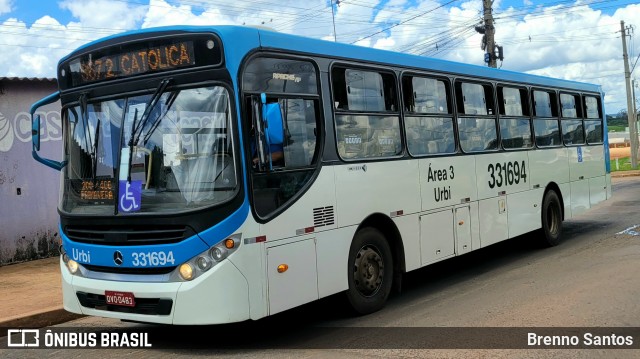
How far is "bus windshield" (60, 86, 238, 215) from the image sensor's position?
5.28 meters

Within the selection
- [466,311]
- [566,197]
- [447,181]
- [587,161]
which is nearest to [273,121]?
[466,311]

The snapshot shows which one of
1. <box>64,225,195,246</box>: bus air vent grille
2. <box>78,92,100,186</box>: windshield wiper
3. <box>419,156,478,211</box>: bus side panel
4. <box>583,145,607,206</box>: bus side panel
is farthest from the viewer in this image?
<box>583,145,607,206</box>: bus side panel

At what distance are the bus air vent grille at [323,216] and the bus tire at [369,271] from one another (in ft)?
1.56

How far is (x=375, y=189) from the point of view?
6844mm

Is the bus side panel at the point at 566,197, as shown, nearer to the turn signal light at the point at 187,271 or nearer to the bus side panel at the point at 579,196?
the bus side panel at the point at 579,196

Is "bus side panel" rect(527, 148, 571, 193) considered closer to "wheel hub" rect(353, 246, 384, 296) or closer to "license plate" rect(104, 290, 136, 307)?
"wheel hub" rect(353, 246, 384, 296)

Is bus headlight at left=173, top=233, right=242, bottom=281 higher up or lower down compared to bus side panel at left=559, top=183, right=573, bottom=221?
higher up

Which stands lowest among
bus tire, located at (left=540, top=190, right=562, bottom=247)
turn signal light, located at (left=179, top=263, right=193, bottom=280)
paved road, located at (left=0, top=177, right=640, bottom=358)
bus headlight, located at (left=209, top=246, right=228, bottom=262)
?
paved road, located at (left=0, top=177, right=640, bottom=358)

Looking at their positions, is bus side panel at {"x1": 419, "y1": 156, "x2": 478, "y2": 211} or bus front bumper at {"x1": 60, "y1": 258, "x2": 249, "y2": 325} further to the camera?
bus side panel at {"x1": 419, "y1": 156, "x2": 478, "y2": 211}

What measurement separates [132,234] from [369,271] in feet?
8.87

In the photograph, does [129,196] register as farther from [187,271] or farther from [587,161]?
[587,161]

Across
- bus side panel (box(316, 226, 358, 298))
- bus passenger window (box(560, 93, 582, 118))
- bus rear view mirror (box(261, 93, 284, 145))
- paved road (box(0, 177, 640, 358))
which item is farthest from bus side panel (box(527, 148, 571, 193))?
bus rear view mirror (box(261, 93, 284, 145))

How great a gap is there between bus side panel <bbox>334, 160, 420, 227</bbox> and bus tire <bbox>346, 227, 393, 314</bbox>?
10.8 inches

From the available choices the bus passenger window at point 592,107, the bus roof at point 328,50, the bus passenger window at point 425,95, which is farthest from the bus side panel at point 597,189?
the bus passenger window at point 425,95
